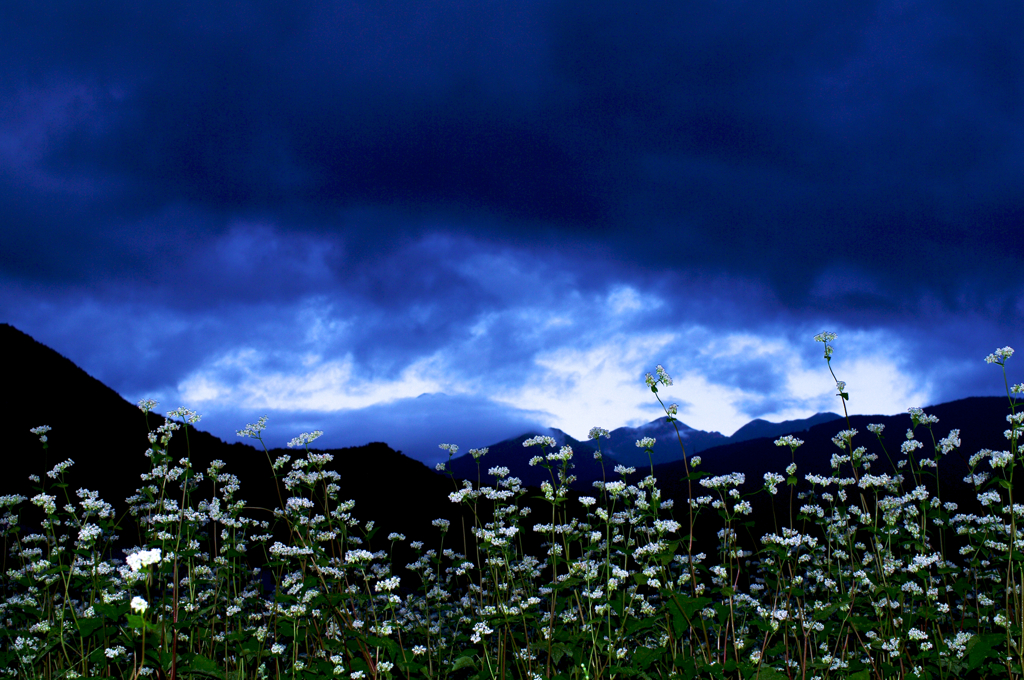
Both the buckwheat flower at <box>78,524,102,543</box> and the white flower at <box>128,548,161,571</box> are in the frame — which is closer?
the white flower at <box>128,548,161,571</box>

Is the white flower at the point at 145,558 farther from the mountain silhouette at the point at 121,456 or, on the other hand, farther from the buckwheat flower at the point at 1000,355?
the mountain silhouette at the point at 121,456

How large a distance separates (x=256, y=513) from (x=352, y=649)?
10977 millimetres

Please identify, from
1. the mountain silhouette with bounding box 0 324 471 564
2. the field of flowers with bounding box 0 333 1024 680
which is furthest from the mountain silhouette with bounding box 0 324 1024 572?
the field of flowers with bounding box 0 333 1024 680

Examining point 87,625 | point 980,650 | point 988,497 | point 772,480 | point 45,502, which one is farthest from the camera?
point 988,497

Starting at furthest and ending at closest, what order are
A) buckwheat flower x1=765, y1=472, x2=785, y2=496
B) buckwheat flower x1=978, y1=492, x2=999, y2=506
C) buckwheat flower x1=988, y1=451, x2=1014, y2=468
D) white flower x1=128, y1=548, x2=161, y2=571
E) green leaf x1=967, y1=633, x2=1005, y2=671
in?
1. buckwheat flower x1=978, y1=492, x2=999, y2=506
2. buckwheat flower x1=765, y1=472, x2=785, y2=496
3. buckwheat flower x1=988, y1=451, x2=1014, y2=468
4. green leaf x1=967, y1=633, x2=1005, y2=671
5. white flower x1=128, y1=548, x2=161, y2=571

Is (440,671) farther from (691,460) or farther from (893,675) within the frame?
(893,675)

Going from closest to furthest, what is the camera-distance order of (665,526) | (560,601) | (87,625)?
(87,625), (665,526), (560,601)

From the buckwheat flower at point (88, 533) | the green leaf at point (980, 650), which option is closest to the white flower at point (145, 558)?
the buckwheat flower at point (88, 533)

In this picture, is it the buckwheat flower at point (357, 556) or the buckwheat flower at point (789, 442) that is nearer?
the buckwheat flower at point (357, 556)

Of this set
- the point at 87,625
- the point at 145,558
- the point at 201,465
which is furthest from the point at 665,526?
the point at 201,465

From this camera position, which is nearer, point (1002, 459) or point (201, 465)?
point (1002, 459)

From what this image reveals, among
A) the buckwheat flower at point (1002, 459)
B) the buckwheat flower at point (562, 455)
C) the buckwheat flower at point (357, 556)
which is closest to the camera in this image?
the buckwheat flower at point (357, 556)

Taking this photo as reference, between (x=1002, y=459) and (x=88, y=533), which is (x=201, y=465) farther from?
(x=1002, y=459)

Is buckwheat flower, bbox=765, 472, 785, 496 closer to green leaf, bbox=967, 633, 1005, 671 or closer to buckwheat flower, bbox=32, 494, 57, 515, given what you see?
green leaf, bbox=967, 633, 1005, 671
